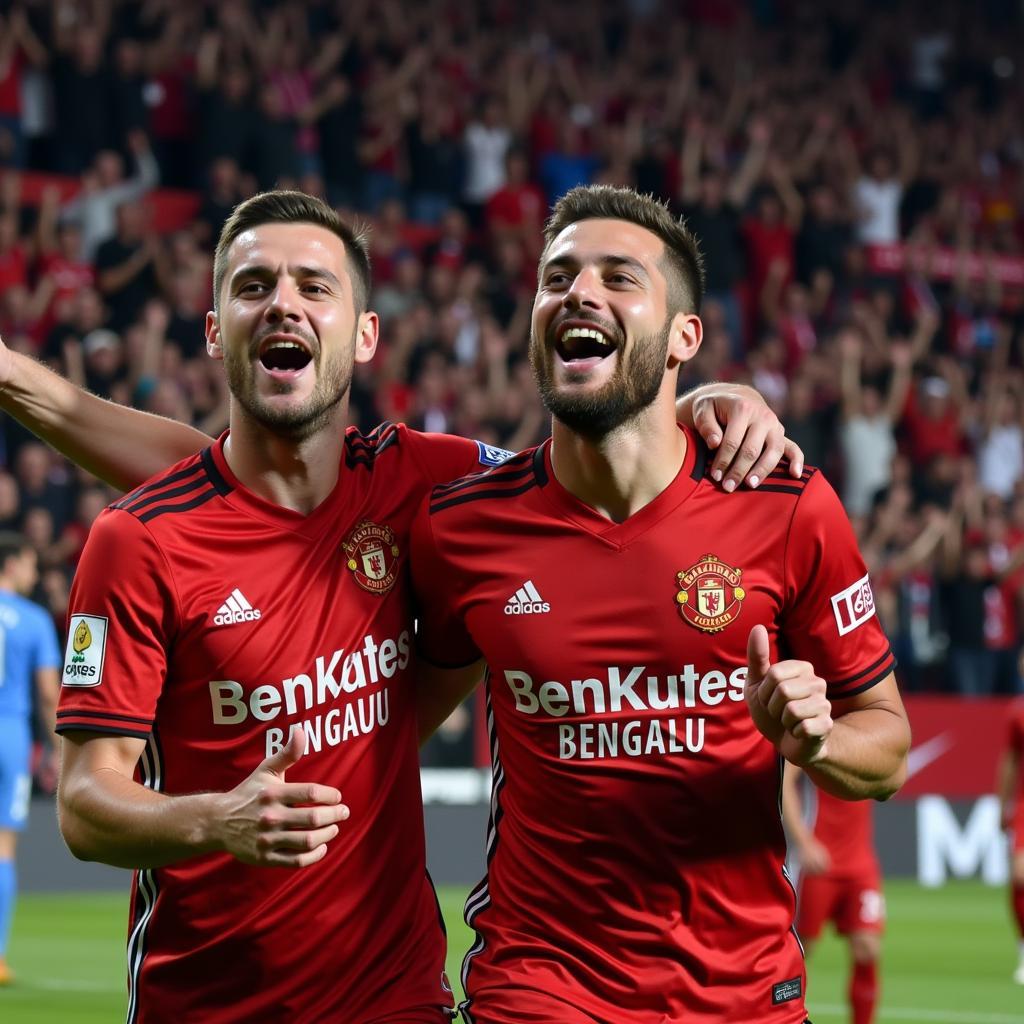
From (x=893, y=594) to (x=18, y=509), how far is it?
8.31 meters

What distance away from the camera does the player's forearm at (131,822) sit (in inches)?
154

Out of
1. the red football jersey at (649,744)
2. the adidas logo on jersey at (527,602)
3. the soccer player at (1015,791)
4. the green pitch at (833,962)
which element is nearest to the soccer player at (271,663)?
the red football jersey at (649,744)

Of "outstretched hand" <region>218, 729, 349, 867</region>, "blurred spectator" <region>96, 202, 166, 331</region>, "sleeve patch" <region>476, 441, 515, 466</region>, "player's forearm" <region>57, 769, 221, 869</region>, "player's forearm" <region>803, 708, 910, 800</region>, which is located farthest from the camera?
"blurred spectator" <region>96, 202, 166, 331</region>

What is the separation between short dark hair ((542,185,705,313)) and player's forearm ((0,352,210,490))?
1.18 m

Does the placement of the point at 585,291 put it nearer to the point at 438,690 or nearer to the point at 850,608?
the point at 850,608

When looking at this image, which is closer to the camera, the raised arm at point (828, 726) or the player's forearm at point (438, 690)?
the raised arm at point (828, 726)

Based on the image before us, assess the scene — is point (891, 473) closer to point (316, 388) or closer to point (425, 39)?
point (425, 39)

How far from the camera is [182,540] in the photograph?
4.52 metres

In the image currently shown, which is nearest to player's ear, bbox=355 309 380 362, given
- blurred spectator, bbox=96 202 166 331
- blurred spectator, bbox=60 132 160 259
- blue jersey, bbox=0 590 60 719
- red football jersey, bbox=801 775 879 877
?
red football jersey, bbox=801 775 879 877

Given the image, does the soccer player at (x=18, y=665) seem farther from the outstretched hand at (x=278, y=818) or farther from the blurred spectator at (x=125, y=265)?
the outstretched hand at (x=278, y=818)

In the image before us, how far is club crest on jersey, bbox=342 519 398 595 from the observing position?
470 cm

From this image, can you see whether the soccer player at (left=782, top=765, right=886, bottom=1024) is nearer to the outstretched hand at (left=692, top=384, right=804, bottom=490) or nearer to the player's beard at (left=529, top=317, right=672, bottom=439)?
the outstretched hand at (left=692, top=384, right=804, bottom=490)

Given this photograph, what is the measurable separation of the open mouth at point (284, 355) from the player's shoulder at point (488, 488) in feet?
1.51

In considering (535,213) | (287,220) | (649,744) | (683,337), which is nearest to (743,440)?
(683,337)
